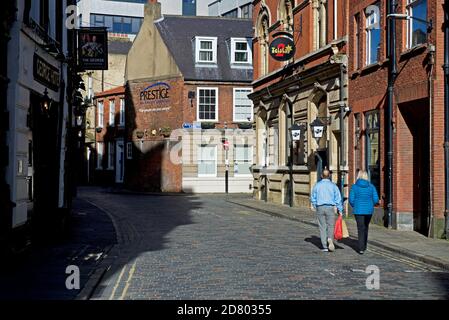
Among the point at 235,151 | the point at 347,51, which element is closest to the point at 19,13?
the point at 347,51

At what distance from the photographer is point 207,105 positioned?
149 feet

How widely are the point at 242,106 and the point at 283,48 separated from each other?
16955 mm

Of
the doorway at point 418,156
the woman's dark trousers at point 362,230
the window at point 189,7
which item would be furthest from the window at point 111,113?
the woman's dark trousers at point 362,230

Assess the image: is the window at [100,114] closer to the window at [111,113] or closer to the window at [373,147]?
the window at [111,113]

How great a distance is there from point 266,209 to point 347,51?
24.6 ft

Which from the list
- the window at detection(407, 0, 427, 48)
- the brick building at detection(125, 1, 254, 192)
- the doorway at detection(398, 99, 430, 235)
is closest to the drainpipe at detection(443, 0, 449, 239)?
the window at detection(407, 0, 427, 48)

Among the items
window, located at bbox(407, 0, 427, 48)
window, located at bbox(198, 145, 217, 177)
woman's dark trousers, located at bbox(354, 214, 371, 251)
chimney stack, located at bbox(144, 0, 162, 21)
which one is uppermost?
chimney stack, located at bbox(144, 0, 162, 21)

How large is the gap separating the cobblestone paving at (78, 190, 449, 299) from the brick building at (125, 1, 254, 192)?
23.9 m

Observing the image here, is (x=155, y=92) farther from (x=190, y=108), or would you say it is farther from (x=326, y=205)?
(x=326, y=205)

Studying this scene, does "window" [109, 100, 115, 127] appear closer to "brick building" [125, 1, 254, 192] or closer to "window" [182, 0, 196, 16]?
"brick building" [125, 1, 254, 192]

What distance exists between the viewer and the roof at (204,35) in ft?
150

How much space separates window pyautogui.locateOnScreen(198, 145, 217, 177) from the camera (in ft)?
148

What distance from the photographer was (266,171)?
34.3 meters

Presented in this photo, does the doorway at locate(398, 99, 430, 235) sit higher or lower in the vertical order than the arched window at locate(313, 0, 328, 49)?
lower
